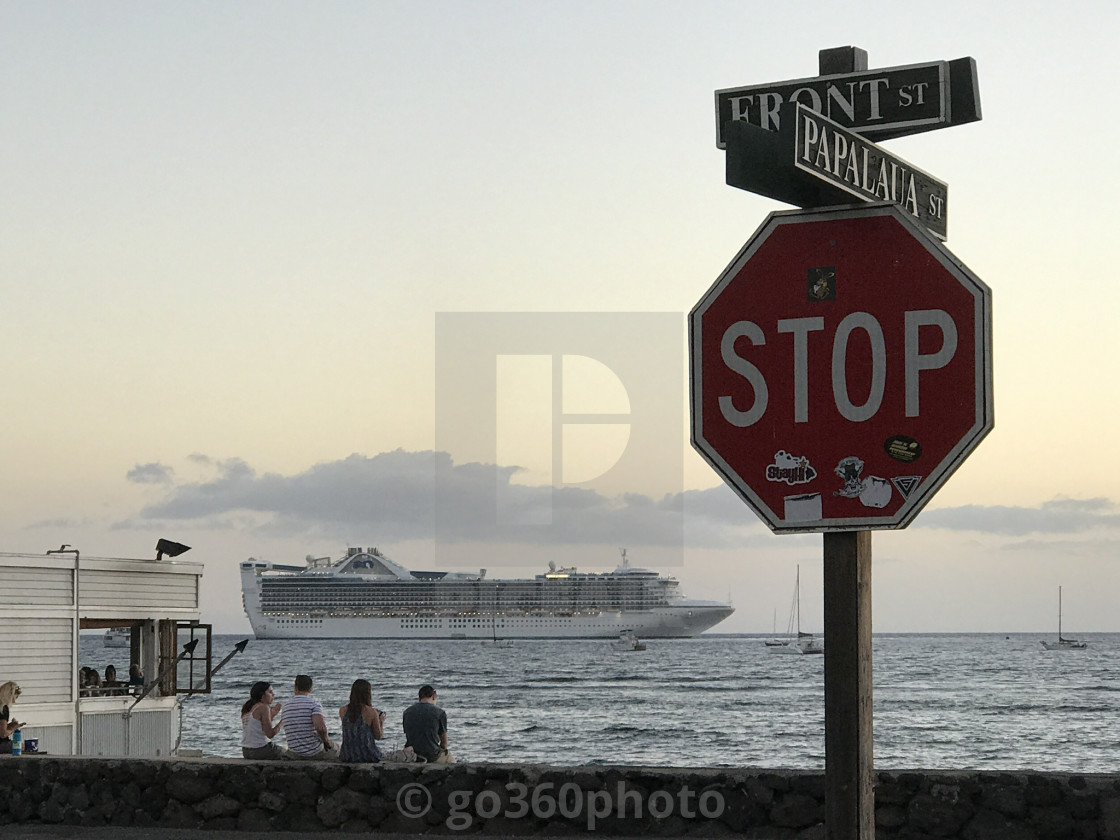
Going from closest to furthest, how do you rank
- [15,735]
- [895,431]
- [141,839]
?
[895,431]
[141,839]
[15,735]

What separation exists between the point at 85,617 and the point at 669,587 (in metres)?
146

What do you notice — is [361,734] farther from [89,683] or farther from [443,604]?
[443,604]

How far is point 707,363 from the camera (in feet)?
11.2

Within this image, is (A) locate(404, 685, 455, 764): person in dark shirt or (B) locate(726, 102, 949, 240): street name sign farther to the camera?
(A) locate(404, 685, 455, 764): person in dark shirt

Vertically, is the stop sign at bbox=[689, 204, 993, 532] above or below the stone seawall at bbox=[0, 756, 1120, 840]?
above

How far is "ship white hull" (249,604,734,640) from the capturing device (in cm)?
15450

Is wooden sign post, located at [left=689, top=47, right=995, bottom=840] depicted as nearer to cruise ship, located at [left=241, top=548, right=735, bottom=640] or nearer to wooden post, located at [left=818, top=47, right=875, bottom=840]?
wooden post, located at [left=818, top=47, right=875, bottom=840]

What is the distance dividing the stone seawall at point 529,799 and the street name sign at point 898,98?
543cm

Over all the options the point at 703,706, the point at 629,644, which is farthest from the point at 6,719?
the point at 629,644

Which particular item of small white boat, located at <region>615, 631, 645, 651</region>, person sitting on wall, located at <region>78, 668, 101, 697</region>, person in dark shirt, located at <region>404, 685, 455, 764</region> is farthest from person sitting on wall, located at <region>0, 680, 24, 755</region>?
small white boat, located at <region>615, 631, 645, 651</region>

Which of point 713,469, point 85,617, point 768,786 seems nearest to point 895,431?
point 713,469

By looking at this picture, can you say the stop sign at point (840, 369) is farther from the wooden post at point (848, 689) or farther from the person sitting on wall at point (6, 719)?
the person sitting on wall at point (6, 719)

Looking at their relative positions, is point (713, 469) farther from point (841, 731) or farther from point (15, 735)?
point (15, 735)

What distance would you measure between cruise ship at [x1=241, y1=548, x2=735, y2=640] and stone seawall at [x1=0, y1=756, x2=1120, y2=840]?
145887mm
